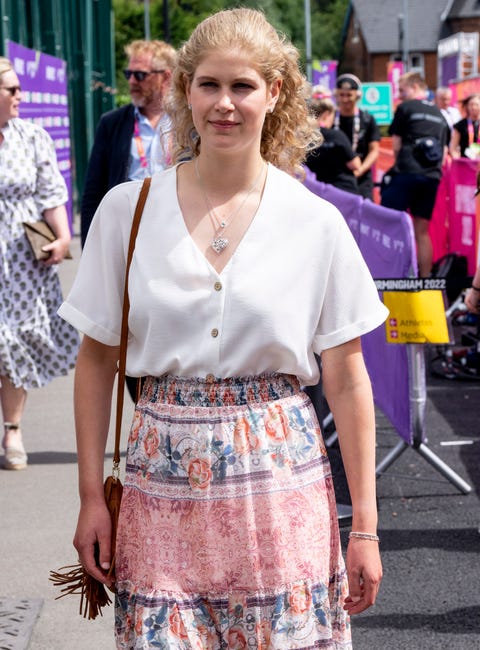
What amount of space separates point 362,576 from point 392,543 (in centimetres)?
301

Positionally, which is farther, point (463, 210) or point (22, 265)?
point (463, 210)

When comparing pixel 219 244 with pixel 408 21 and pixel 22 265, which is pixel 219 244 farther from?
pixel 408 21

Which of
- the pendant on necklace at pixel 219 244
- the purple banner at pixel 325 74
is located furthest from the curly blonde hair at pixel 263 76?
the purple banner at pixel 325 74

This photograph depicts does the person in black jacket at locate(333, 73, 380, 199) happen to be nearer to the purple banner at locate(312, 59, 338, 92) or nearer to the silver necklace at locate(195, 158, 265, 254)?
the silver necklace at locate(195, 158, 265, 254)

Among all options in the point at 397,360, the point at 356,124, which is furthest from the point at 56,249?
the point at 356,124

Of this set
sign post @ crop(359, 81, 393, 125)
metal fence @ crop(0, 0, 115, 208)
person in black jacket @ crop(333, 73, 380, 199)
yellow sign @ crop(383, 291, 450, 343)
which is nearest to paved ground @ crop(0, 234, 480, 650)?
yellow sign @ crop(383, 291, 450, 343)

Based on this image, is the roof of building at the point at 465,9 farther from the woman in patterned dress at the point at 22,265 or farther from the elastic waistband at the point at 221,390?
the elastic waistband at the point at 221,390

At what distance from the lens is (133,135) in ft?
21.0

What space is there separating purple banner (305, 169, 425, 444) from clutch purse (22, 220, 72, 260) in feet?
5.35

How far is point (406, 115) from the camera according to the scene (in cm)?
1288

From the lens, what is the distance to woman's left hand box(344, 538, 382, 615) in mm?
2498

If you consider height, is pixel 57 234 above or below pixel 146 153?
below

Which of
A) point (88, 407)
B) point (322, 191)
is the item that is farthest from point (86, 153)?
point (88, 407)

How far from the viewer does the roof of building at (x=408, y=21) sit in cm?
9406
